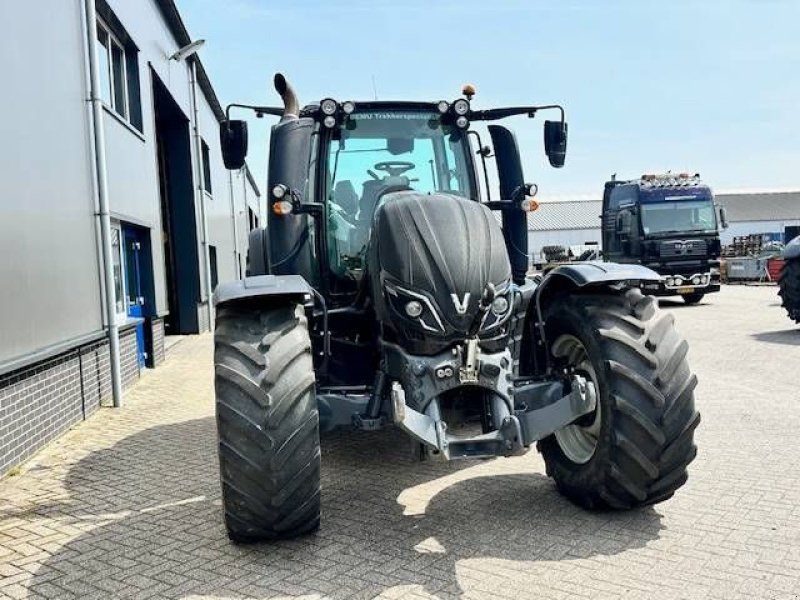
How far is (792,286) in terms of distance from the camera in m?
12.7

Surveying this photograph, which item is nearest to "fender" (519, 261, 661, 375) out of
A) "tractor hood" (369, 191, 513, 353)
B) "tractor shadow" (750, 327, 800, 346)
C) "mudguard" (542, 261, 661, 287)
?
"mudguard" (542, 261, 661, 287)

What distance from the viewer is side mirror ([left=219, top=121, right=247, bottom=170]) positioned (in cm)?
503

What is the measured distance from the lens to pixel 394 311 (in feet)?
13.9

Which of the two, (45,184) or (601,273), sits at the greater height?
(45,184)

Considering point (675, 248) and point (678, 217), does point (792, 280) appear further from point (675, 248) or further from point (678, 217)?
point (678, 217)

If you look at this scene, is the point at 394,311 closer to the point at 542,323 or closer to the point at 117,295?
the point at 542,323

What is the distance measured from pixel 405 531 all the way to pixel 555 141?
2.93 m

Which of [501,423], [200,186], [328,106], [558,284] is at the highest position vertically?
[200,186]

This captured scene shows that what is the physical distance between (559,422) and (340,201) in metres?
2.29

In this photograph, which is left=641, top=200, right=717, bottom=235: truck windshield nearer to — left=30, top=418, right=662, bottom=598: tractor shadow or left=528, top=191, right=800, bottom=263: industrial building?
left=30, top=418, right=662, bottom=598: tractor shadow

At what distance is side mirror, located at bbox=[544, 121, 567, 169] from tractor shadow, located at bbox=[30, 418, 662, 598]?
7.31 ft

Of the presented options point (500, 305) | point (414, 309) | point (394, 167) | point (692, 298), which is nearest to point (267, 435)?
point (414, 309)

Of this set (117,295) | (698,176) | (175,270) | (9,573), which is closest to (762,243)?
(698,176)

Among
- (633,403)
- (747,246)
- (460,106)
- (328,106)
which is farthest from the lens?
(747,246)
